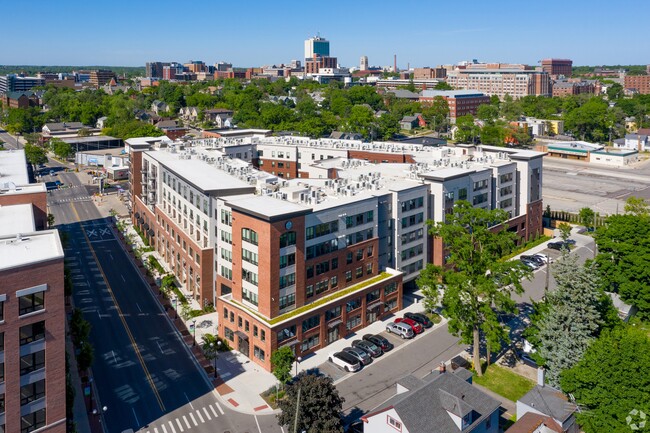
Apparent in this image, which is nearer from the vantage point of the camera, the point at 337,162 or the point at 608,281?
the point at 608,281

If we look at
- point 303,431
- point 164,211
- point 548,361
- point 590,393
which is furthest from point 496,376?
point 164,211

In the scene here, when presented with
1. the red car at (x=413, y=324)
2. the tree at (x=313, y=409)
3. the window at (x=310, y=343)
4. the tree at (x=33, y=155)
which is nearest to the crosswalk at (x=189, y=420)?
the tree at (x=313, y=409)

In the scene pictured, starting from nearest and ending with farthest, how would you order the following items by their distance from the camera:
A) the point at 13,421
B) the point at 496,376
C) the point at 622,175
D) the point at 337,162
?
the point at 13,421 → the point at 496,376 → the point at 337,162 → the point at 622,175

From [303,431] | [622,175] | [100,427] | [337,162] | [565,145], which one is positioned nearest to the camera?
[303,431]

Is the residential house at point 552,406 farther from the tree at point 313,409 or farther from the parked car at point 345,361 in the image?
the parked car at point 345,361

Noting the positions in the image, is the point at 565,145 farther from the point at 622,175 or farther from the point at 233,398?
the point at 233,398

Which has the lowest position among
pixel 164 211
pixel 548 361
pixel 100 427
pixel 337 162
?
pixel 100 427
